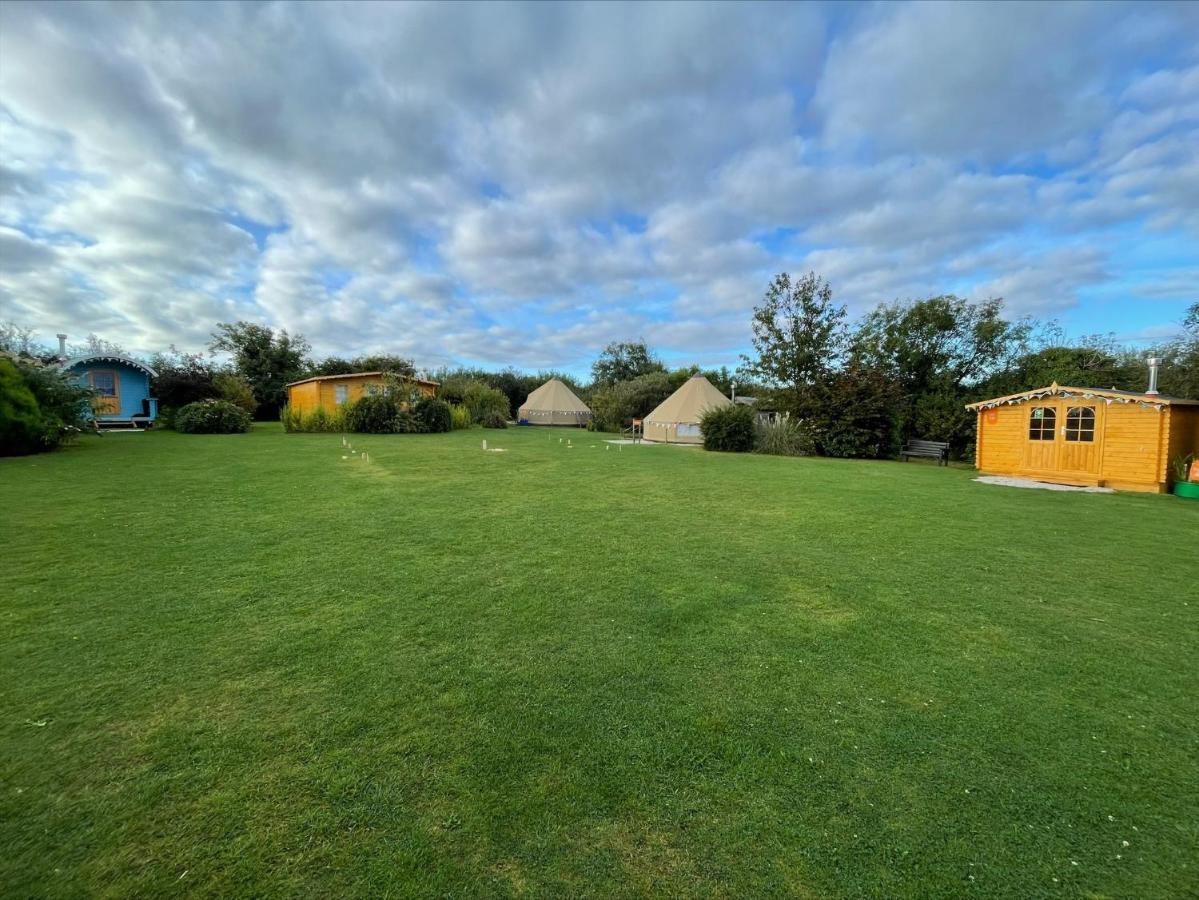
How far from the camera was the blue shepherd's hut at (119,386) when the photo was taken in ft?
69.0

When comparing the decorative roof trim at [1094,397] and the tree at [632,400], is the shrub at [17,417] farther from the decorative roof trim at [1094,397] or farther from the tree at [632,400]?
the tree at [632,400]

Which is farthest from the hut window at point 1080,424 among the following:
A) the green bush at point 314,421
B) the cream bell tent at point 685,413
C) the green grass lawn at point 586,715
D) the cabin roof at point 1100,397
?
the green bush at point 314,421

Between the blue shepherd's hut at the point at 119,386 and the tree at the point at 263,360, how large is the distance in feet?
27.0

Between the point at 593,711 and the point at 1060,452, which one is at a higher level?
the point at 1060,452

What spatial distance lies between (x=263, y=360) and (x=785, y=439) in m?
32.5

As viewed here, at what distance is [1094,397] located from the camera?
1166cm

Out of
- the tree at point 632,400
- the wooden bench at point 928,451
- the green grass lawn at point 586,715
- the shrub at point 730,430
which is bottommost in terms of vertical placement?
the green grass lawn at point 586,715

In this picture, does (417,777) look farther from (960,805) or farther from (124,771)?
(960,805)

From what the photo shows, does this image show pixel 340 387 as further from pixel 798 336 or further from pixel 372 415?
pixel 798 336

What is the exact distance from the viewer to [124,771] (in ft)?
6.81

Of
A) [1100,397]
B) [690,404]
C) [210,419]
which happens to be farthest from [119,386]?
[1100,397]

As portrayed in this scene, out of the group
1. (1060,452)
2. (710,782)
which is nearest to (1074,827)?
(710,782)

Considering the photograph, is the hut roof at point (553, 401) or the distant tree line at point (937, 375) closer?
the distant tree line at point (937, 375)

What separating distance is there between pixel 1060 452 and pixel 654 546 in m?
12.7
